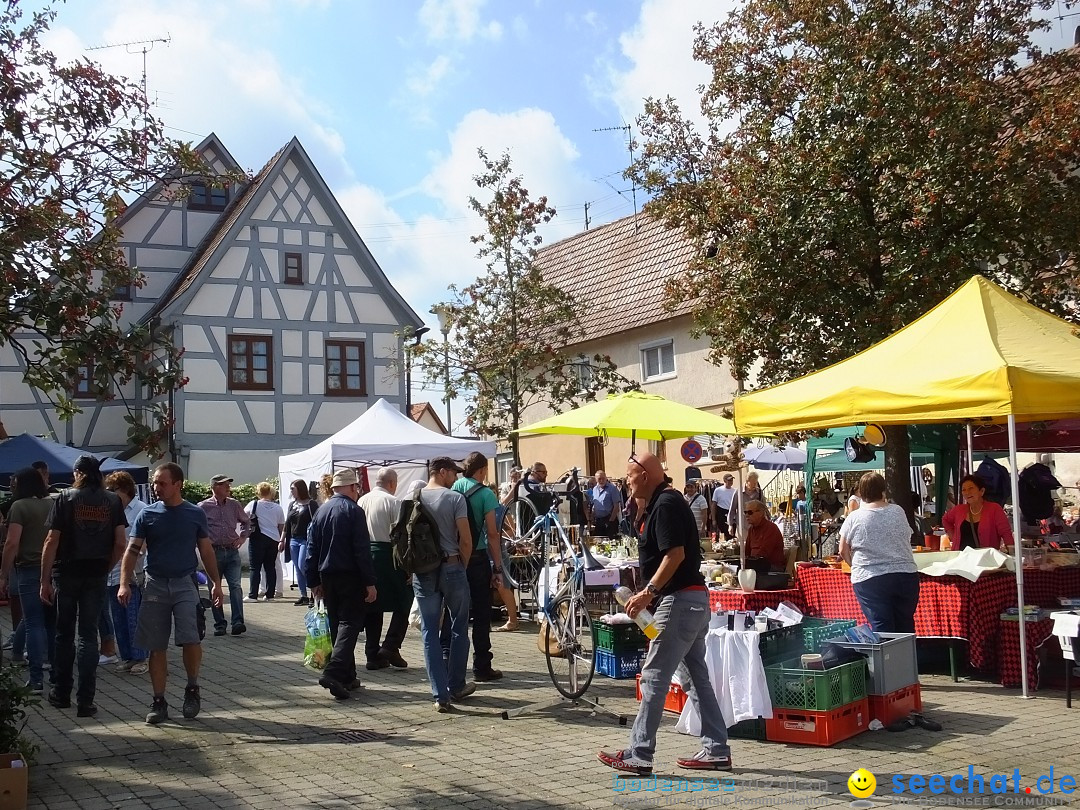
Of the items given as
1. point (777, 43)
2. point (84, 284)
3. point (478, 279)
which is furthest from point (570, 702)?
point (478, 279)

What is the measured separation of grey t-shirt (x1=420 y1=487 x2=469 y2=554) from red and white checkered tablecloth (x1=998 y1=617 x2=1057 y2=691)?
4334mm

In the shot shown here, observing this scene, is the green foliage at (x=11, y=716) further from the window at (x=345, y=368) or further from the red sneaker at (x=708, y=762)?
the window at (x=345, y=368)

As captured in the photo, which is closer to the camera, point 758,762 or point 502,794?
point 502,794

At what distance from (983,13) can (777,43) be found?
8.79ft

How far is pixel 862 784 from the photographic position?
5.92m

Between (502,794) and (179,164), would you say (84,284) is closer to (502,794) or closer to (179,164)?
(179,164)

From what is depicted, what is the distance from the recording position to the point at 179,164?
7039 mm

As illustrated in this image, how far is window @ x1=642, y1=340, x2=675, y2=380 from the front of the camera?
28.9 meters

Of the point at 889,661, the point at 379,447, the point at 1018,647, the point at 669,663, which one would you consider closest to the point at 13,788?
the point at 669,663

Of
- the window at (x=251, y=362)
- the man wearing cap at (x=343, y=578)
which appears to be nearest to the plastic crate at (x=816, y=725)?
the man wearing cap at (x=343, y=578)

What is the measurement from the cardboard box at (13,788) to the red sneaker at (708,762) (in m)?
3.54

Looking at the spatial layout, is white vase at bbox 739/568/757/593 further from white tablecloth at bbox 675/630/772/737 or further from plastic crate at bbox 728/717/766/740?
plastic crate at bbox 728/717/766/740

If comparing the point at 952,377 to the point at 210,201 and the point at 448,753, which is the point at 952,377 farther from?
the point at 210,201

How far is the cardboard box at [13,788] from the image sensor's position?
5.70 m
